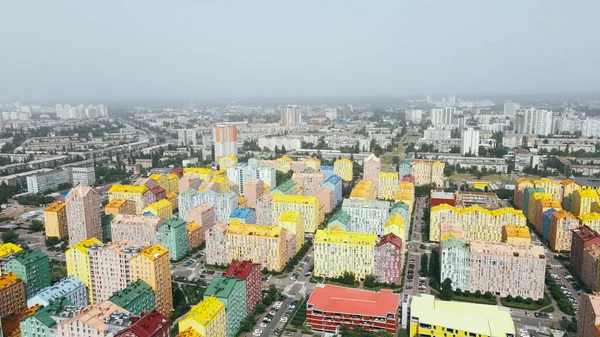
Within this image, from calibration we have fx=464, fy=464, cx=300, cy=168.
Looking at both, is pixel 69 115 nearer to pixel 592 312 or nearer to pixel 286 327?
pixel 286 327

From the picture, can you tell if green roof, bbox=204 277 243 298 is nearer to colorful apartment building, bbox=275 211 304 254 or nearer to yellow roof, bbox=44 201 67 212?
colorful apartment building, bbox=275 211 304 254

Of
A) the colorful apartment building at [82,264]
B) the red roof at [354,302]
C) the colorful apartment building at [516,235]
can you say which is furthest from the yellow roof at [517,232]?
the colorful apartment building at [82,264]

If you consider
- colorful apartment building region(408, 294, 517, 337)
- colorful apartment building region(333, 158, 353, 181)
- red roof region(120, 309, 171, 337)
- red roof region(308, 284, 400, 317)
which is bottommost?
colorful apartment building region(408, 294, 517, 337)

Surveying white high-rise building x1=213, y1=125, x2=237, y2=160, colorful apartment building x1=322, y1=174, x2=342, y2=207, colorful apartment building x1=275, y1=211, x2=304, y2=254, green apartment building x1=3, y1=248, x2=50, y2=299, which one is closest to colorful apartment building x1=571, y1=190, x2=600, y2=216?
colorful apartment building x1=322, y1=174, x2=342, y2=207

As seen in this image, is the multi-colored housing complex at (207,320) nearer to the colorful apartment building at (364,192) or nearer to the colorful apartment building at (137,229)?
the colorful apartment building at (137,229)

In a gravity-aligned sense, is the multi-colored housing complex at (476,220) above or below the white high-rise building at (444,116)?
below

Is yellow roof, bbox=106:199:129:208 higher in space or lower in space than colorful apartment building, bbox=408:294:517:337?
Result: higher

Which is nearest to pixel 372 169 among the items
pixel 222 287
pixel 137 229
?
pixel 137 229
